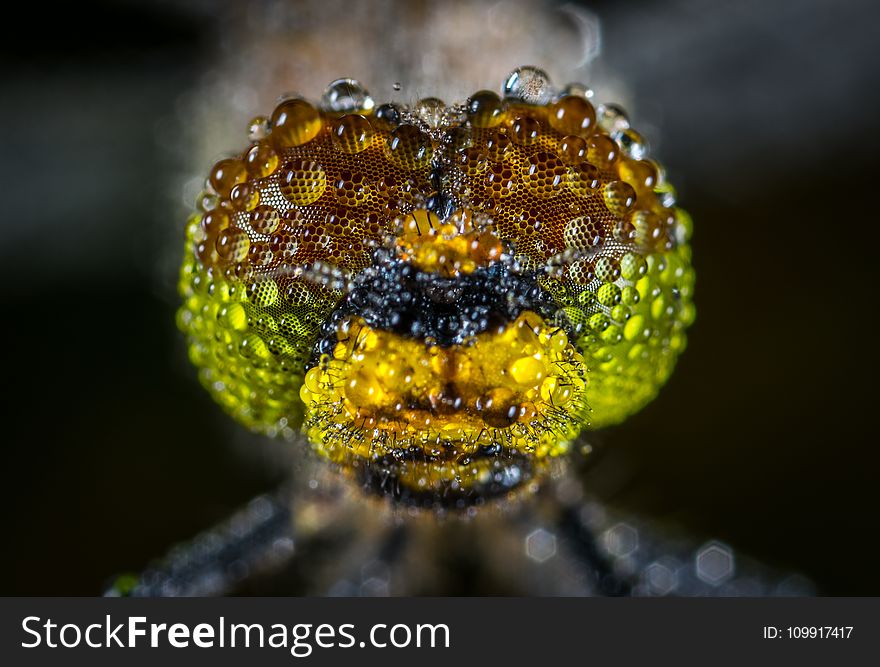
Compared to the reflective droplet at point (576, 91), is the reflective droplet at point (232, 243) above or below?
below

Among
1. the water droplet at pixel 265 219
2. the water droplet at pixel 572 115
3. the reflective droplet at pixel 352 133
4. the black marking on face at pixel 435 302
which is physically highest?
the water droplet at pixel 572 115

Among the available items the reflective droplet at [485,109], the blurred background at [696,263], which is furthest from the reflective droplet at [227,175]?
the blurred background at [696,263]

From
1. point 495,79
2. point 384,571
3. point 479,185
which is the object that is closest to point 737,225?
point 495,79

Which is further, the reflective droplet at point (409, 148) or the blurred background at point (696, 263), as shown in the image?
the blurred background at point (696, 263)

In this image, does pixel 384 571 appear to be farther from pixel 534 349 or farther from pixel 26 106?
pixel 26 106

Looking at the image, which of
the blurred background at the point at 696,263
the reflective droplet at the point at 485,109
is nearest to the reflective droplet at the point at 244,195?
the reflective droplet at the point at 485,109

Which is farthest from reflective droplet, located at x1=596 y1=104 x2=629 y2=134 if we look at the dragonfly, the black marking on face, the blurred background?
the blurred background

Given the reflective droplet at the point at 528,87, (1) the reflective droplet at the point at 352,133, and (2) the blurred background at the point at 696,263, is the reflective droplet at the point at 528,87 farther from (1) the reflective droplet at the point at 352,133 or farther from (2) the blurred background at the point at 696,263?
(2) the blurred background at the point at 696,263

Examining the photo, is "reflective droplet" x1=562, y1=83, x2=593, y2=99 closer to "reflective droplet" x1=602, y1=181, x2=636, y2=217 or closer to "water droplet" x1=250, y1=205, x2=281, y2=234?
"reflective droplet" x1=602, y1=181, x2=636, y2=217
